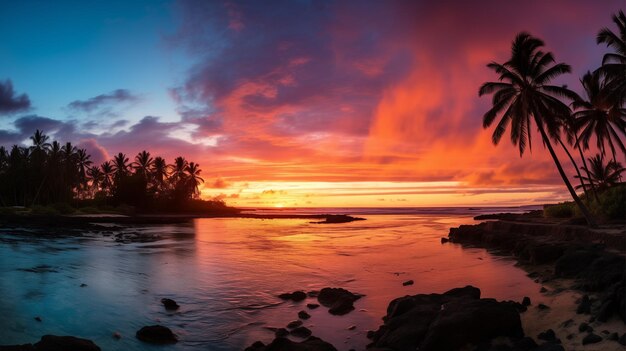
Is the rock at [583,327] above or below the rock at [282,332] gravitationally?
above

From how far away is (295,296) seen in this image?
14719mm

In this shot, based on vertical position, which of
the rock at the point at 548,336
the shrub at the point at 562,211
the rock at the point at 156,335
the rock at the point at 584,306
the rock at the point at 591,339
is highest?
the shrub at the point at 562,211

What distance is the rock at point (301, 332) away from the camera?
10672 millimetres

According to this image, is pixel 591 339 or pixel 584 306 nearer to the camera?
pixel 591 339

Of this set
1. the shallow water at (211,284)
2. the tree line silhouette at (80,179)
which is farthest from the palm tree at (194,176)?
the shallow water at (211,284)

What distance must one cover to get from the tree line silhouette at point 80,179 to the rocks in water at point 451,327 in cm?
7478

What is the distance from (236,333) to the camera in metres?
11.2

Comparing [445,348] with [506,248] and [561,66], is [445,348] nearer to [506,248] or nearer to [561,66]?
[506,248]

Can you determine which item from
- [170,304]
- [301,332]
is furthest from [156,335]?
[301,332]

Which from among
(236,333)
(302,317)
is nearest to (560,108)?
(302,317)

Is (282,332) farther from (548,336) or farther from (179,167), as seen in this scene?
(179,167)

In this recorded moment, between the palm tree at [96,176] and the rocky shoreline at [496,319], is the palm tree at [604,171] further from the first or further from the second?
the palm tree at [96,176]

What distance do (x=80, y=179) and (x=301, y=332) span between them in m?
87.0

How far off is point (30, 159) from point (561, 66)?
78.9m
